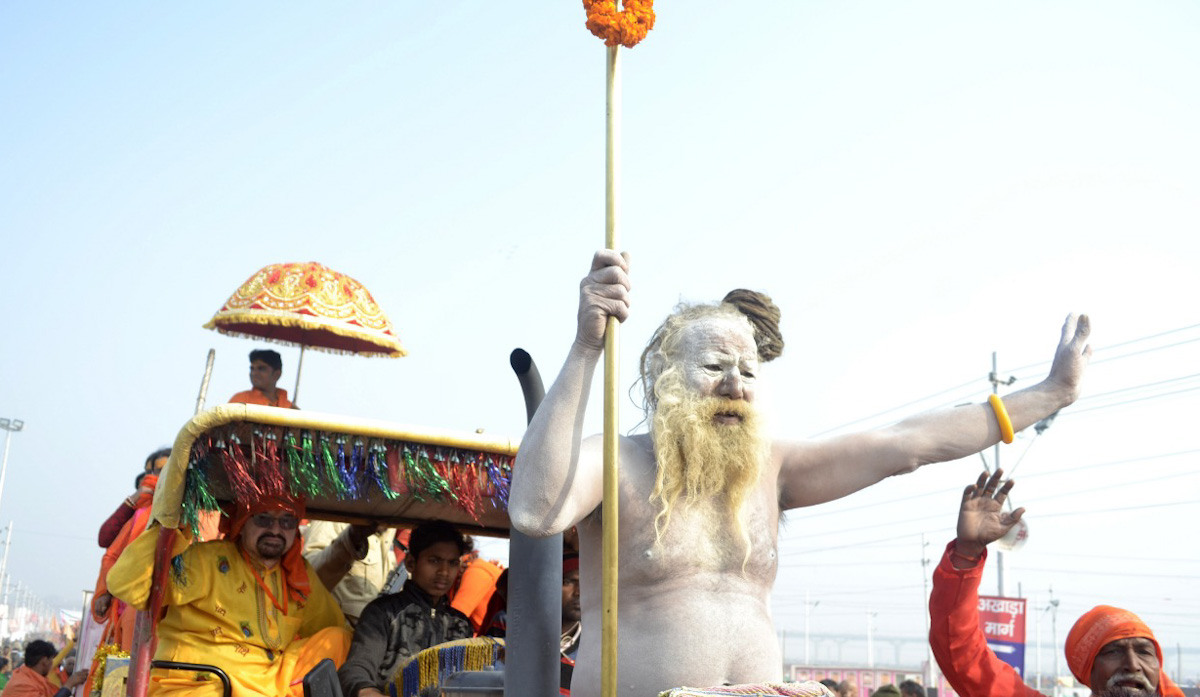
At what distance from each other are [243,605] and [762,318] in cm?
305

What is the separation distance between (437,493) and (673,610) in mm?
2024

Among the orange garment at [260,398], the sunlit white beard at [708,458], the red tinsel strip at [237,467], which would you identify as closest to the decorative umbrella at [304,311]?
the orange garment at [260,398]

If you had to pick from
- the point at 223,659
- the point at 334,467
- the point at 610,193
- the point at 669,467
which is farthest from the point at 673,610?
the point at 223,659

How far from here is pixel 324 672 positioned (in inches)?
162

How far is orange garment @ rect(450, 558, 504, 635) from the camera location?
19.6 ft

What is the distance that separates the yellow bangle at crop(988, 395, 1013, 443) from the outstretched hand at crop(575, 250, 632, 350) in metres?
1.13

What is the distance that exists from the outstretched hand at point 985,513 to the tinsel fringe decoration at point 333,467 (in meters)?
1.88

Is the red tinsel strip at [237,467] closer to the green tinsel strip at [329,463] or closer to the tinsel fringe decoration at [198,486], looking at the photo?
the tinsel fringe decoration at [198,486]

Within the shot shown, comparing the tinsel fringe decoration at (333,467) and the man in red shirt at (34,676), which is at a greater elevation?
the tinsel fringe decoration at (333,467)

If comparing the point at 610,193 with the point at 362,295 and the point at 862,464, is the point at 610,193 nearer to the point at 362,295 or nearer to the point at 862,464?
the point at 862,464

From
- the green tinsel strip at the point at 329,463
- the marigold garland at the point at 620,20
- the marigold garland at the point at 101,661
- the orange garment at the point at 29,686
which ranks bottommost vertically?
the orange garment at the point at 29,686

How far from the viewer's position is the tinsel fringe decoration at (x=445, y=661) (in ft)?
15.1

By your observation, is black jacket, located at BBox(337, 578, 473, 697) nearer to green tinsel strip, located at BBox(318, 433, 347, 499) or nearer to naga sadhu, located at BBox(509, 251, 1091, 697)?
green tinsel strip, located at BBox(318, 433, 347, 499)

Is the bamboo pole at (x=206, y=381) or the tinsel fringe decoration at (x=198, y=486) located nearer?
the tinsel fringe decoration at (x=198, y=486)
